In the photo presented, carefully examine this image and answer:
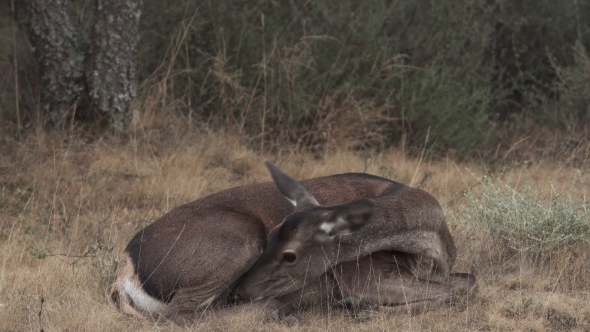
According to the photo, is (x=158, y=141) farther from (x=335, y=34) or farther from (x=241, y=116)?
(x=335, y=34)

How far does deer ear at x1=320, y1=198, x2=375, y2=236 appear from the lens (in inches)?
198

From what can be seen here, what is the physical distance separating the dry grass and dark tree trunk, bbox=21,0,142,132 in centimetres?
43

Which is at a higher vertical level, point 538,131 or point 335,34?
point 335,34

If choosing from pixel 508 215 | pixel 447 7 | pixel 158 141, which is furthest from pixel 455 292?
pixel 447 7

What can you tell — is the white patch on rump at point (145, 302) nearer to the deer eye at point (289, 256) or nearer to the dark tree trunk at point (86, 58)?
the deer eye at point (289, 256)

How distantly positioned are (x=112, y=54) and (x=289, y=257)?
492 cm

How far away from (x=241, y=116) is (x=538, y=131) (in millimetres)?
4263

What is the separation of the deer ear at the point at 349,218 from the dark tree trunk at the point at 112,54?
4.78 meters

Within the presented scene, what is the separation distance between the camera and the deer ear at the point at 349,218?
5027 mm

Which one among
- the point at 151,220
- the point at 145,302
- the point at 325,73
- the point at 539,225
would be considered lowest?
the point at 151,220

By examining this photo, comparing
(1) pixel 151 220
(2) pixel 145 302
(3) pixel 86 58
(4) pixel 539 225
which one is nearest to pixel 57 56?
(3) pixel 86 58

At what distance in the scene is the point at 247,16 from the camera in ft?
34.3

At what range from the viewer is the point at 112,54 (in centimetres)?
921

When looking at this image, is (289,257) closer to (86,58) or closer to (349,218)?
(349,218)
